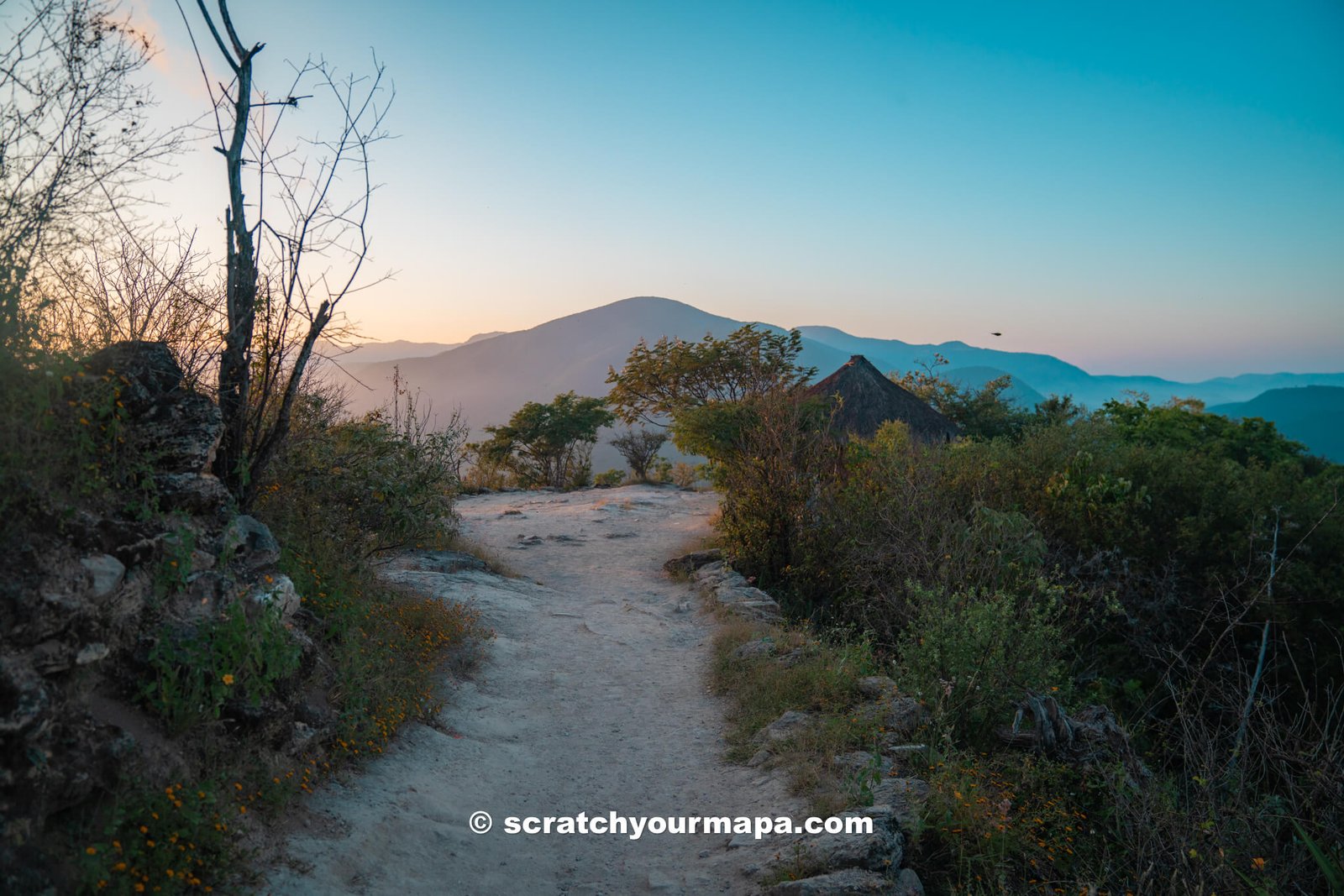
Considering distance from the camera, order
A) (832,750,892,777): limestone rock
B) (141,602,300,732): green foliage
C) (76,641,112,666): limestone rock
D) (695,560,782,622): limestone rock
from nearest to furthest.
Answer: (76,641,112,666): limestone rock → (141,602,300,732): green foliage → (832,750,892,777): limestone rock → (695,560,782,622): limestone rock

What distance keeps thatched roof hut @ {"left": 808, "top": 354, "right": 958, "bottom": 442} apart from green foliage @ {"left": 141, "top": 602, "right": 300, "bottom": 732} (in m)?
14.4

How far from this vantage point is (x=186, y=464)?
3.92m

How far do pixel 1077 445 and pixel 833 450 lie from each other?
4211 mm

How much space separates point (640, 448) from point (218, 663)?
59.9ft

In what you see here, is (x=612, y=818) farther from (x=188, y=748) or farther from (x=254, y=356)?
(x=254, y=356)

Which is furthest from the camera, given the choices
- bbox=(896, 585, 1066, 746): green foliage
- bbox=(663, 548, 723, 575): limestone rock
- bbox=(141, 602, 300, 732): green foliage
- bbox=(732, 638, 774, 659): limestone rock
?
bbox=(663, 548, 723, 575): limestone rock

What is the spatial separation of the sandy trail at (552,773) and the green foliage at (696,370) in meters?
11.3

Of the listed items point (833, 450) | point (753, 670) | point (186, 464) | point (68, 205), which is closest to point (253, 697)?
point (186, 464)

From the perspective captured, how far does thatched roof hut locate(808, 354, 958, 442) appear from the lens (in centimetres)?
1750

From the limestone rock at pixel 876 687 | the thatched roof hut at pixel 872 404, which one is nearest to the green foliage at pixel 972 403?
the thatched roof hut at pixel 872 404

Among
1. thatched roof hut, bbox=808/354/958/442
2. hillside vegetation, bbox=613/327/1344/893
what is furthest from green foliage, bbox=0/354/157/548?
thatched roof hut, bbox=808/354/958/442

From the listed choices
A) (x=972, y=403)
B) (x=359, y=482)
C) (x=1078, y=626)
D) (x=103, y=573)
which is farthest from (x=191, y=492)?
(x=972, y=403)

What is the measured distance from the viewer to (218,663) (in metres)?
3.50

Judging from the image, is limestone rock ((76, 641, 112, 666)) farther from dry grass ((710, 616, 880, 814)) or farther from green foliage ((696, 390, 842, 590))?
green foliage ((696, 390, 842, 590))
